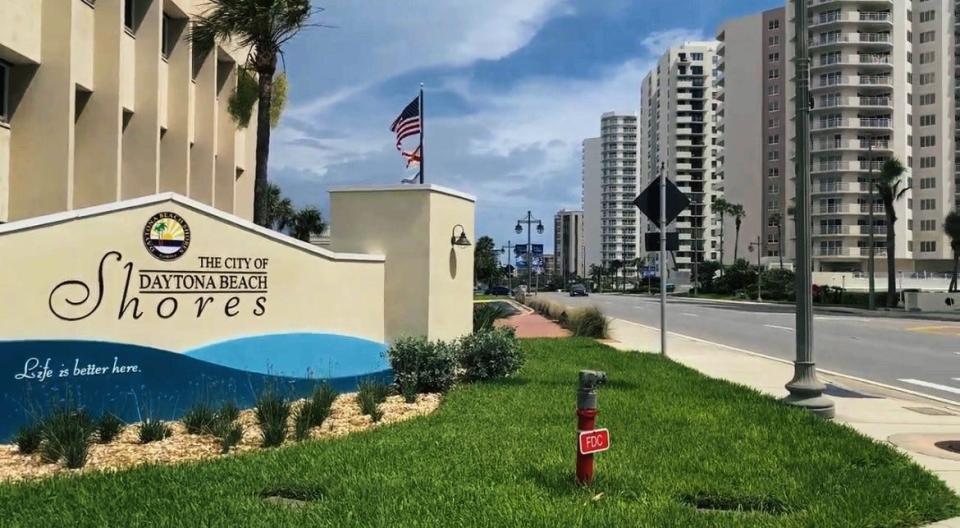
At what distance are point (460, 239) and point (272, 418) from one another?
5.29 m

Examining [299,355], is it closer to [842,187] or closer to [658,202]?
[658,202]

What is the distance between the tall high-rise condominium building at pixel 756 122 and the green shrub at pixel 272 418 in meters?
120

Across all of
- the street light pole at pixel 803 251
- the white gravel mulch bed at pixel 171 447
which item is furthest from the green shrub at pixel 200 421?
the street light pole at pixel 803 251

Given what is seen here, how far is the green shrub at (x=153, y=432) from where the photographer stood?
7355 mm

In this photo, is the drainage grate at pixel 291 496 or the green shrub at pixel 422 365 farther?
the green shrub at pixel 422 365

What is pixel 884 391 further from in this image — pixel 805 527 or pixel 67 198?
pixel 67 198

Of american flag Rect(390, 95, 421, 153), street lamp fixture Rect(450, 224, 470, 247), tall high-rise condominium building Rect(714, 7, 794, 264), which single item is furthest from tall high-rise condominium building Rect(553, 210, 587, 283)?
street lamp fixture Rect(450, 224, 470, 247)

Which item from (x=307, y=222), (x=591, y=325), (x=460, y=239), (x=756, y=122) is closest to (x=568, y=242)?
(x=756, y=122)

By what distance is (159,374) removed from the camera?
329 inches

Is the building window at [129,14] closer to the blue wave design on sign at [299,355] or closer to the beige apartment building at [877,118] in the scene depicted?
the blue wave design on sign at [299,355]

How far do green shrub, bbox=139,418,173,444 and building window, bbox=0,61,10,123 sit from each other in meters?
10.6

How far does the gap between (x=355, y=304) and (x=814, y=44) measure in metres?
109

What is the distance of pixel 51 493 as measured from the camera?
545cm

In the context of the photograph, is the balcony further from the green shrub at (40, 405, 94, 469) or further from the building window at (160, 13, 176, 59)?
the green shrub at (40, 405, 94, 469)
